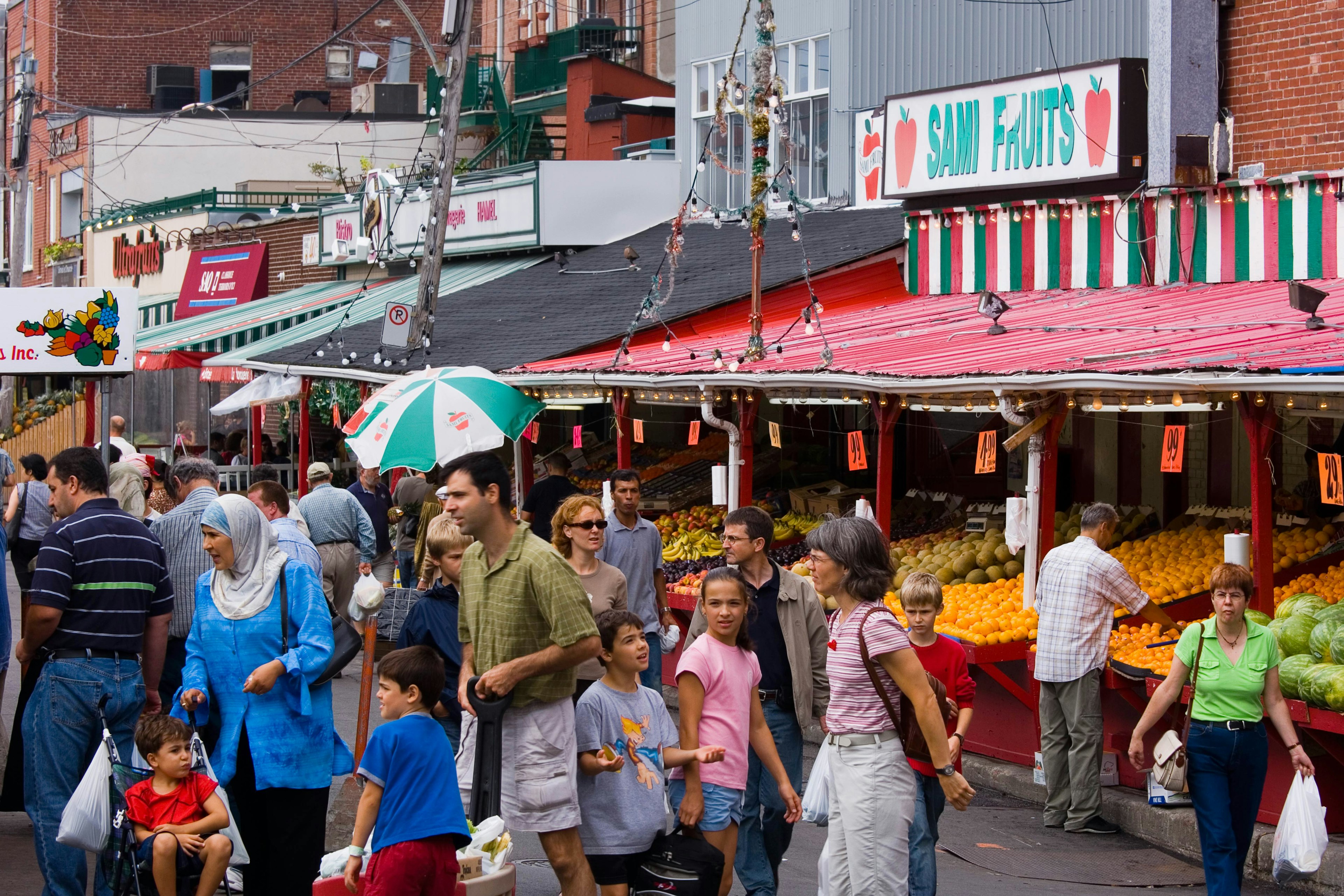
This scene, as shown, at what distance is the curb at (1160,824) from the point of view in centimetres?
789

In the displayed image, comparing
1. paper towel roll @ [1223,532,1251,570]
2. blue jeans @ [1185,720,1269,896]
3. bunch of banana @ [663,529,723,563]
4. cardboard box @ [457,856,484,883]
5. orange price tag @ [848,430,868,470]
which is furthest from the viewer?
bunch of banana @ [663,529,723,563]

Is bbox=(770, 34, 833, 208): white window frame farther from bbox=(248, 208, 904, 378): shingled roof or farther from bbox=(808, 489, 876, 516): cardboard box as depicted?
bbox=(808, 489, 876, 516): cardboard box

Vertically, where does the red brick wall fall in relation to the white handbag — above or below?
above

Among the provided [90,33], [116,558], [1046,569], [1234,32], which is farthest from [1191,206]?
[90,33]

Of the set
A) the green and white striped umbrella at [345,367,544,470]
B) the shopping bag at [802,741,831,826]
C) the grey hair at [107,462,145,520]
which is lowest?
the shopping bag at [802,741,831,826]

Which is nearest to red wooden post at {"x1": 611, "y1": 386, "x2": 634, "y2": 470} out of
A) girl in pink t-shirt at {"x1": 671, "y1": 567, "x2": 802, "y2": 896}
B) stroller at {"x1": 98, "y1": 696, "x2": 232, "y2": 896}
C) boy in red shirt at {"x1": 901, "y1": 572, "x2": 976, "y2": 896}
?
boy in red shirt at {"x1": 901, "y1": 572, "x2": 976, "y2": 896}

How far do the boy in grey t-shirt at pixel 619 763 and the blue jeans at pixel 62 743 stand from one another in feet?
6.90

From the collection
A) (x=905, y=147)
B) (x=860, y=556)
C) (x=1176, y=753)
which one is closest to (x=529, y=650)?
(x=860, y=556)

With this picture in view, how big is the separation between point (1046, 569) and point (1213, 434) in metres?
4.78

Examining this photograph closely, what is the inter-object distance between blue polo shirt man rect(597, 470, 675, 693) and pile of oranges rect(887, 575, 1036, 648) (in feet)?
5.54

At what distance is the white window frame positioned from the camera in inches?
799

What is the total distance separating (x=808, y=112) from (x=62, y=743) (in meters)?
15.4

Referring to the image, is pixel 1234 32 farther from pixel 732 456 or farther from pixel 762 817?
pixel 762 817

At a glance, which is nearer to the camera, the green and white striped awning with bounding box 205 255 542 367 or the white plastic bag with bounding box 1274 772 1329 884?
the white plastic bag with bounding box 1274 772 1329 884
